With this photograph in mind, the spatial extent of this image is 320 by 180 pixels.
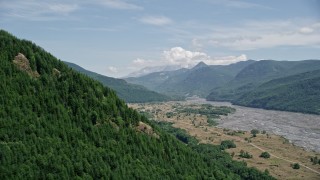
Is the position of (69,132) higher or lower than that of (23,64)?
lower

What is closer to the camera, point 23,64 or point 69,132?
point 69,132

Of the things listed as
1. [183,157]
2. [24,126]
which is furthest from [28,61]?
[183,157]

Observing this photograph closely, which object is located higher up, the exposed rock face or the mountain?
the exposed rock face

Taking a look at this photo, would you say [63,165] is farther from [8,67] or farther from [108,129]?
[8,67]

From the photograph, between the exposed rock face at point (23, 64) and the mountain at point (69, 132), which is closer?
the mountain at point (69, 132)

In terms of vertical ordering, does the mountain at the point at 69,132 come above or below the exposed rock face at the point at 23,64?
below
